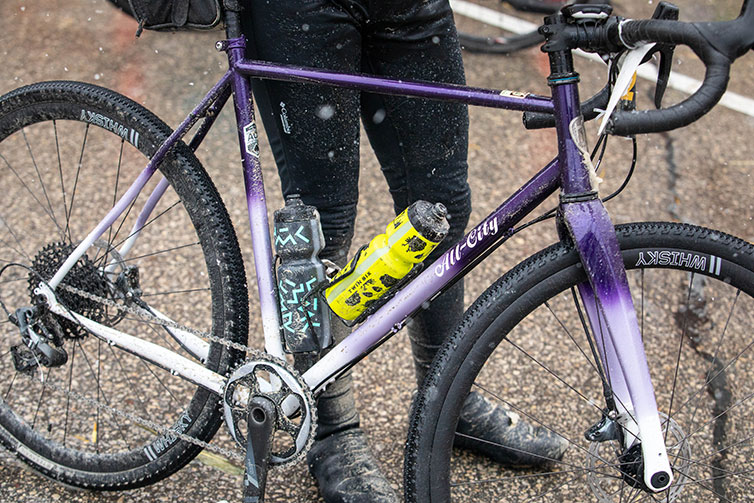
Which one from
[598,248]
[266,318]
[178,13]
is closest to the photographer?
[598,248]

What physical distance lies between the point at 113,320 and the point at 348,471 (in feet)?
2.32

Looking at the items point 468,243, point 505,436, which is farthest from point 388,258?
point 505,436

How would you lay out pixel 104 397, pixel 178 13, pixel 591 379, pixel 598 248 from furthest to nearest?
pixel 591 379 < pixel 104 397 < pixel 178 13 < pixel 598 248

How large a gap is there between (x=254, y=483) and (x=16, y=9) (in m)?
3.87

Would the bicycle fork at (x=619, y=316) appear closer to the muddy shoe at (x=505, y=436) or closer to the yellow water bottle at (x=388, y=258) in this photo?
the yellow water bottle at (x=388, y=258)

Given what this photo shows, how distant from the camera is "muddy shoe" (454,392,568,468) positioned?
213 centimetres

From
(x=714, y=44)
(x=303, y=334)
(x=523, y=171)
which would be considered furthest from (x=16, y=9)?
(x=714, y=44)

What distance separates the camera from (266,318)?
69.4 inches

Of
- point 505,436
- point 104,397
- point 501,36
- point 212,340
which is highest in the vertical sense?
point 501,36

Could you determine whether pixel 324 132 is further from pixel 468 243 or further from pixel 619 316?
pixel 619 316

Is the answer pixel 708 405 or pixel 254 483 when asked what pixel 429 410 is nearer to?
pixel 254 483

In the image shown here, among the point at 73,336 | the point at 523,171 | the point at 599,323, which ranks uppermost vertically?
the point at 523,171

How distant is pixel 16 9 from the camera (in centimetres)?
458

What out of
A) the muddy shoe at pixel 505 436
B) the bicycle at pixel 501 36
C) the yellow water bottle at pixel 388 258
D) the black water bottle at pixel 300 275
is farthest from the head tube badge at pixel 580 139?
the bicycle at pixel 501 36
